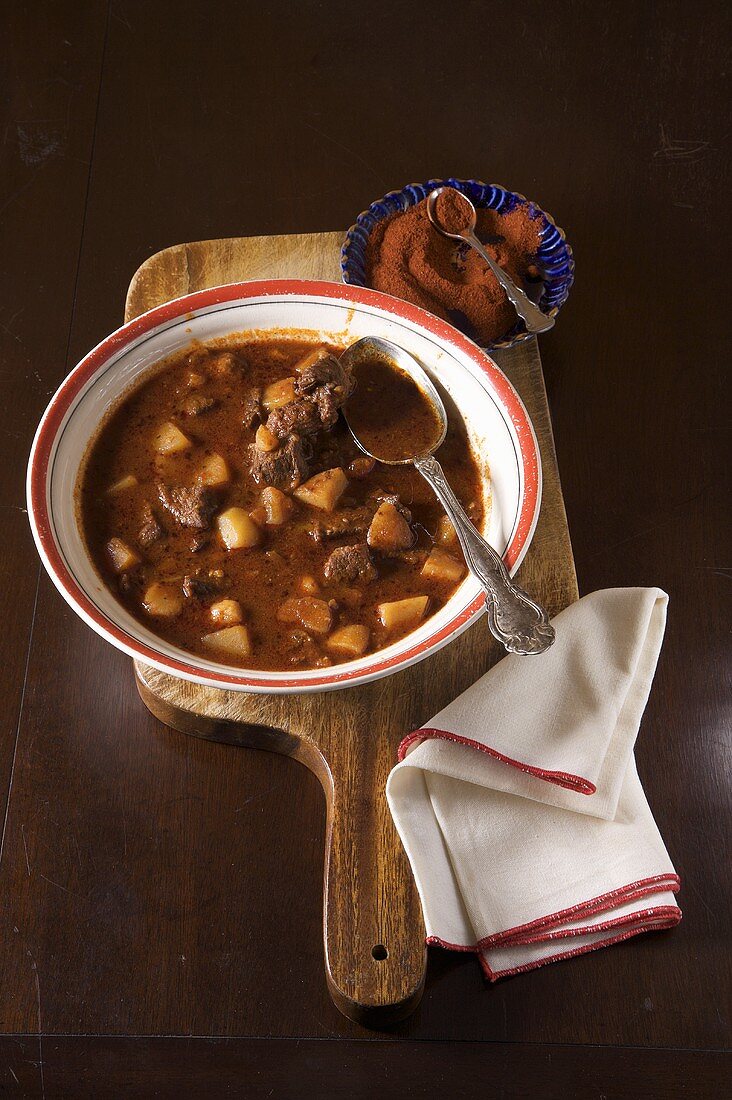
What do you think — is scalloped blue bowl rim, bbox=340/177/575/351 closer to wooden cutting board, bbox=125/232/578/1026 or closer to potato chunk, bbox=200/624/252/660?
wooden cutting board, bbox=125/232/578/1026

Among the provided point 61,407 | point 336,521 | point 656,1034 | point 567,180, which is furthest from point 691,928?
point 567,180

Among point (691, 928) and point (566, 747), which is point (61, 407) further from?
point (691, 928)

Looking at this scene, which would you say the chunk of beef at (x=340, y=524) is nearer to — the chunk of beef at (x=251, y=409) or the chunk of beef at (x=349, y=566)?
the chunk of beef at (x=349, y=566)

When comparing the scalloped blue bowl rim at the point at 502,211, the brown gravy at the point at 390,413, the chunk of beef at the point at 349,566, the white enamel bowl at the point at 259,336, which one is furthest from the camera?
the scalloped blue bowl rim at the point at 502,211

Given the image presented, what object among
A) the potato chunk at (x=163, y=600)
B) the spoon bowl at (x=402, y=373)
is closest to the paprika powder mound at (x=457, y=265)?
the spoon bowl at (x=402, y=373)

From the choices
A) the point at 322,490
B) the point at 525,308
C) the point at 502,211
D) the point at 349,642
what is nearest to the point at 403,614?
the point at 349,642

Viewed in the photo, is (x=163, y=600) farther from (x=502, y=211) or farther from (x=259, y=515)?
(x=502, y=211)
